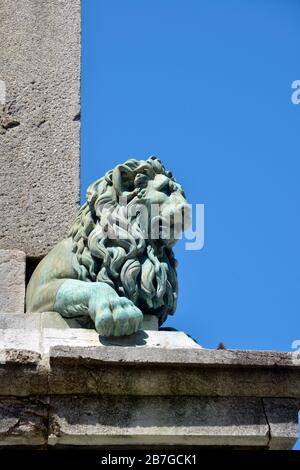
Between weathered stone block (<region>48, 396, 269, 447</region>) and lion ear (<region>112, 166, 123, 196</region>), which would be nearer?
weathered stone block (<region>48, 396, 269, 447</region>)

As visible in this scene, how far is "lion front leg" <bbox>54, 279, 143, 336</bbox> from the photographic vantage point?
22.8 ft

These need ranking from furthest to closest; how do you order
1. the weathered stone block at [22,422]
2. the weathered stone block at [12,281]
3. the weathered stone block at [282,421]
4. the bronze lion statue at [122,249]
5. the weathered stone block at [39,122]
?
the weathered stone block at [39,122] → the weathered stone block at [12,281] → the bronze lion statue at [122,249] → the weathered stone block at [282,421] → the weathered stone block at [22,422]

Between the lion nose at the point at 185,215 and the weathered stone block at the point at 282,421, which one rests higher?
the lion nose at the point at 185,215

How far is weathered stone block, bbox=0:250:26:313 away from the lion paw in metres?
0.78

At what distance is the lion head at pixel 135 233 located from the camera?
733 centimetres

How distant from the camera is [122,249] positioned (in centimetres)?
736

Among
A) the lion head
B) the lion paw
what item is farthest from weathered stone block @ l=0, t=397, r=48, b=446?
the lion head

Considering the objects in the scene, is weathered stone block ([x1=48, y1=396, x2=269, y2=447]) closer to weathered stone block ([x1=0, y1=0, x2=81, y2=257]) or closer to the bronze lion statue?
the bronze lion statue

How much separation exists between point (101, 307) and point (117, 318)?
9 centimetres

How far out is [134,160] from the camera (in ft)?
25.0

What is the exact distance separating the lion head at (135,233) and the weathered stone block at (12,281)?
0.39m

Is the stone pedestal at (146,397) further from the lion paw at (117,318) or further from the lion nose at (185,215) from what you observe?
the lion nose at (185,215)

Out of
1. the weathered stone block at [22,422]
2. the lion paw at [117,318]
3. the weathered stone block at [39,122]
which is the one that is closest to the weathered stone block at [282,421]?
Result: the lion paw at [117,318]

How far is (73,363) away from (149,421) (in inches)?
15.1
